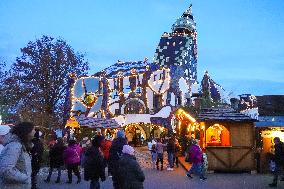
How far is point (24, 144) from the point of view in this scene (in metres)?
4.68

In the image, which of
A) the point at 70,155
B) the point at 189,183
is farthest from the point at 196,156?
the point at 70,155

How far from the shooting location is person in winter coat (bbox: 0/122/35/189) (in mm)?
4355

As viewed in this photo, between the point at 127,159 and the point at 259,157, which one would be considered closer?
the point at 127,159

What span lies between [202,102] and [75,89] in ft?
45.2

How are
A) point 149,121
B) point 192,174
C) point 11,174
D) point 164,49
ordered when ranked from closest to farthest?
1. point 11,174
2. point 192,174
3. point 149,121
4. point 164,49

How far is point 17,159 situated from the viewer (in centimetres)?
447

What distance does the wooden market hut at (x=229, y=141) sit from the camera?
19031mm

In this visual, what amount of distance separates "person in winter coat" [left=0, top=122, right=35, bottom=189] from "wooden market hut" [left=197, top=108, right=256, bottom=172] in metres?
15.2

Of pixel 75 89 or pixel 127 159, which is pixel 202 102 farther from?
pixel 127 159

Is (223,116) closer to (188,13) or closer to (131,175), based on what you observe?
(131,175)

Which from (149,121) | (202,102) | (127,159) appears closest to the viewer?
(127,159)

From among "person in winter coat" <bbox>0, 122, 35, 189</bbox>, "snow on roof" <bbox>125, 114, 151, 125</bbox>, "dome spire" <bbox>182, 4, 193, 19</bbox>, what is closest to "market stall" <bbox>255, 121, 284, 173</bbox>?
"person in winter coat" <bbox>0, 122, 35, 189</bbox>

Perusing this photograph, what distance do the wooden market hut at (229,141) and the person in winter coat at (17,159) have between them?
15225 millimetres

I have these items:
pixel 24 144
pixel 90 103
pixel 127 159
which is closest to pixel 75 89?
pixel 90 103
